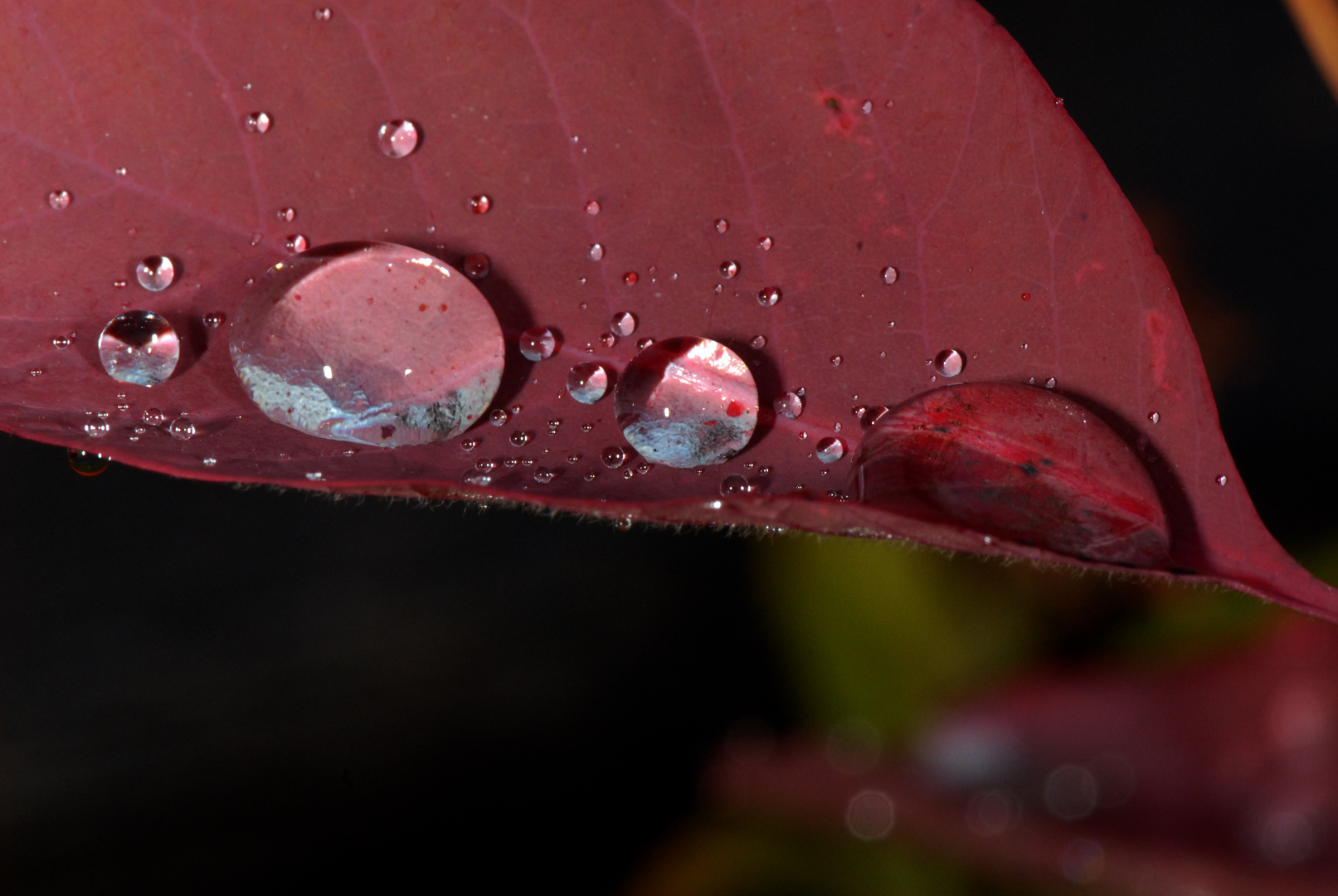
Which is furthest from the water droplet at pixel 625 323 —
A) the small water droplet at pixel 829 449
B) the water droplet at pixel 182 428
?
the water droplet at pixel 182 428

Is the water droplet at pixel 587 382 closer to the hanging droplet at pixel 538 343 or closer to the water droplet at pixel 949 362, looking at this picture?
the hanging droplet at pixel 538 343

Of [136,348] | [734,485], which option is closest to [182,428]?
[136,348]

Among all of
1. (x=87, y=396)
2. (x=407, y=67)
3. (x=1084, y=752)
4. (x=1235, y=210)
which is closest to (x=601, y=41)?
(x=407, y=67)

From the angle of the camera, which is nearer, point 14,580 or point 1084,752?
point 1084,752

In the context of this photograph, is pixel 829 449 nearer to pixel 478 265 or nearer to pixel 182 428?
pixel 478 265

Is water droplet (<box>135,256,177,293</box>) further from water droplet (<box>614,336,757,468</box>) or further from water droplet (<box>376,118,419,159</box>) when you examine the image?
water droplet (<box>614,336,757,468</box>)

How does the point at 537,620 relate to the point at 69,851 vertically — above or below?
above

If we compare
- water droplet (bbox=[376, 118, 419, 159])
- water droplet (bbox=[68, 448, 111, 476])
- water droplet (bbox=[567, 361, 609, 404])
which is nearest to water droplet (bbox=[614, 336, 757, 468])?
water droplet (bbox=[567, 361, 609, 404])

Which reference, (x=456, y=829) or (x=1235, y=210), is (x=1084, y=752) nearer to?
(x=456, y=829)
